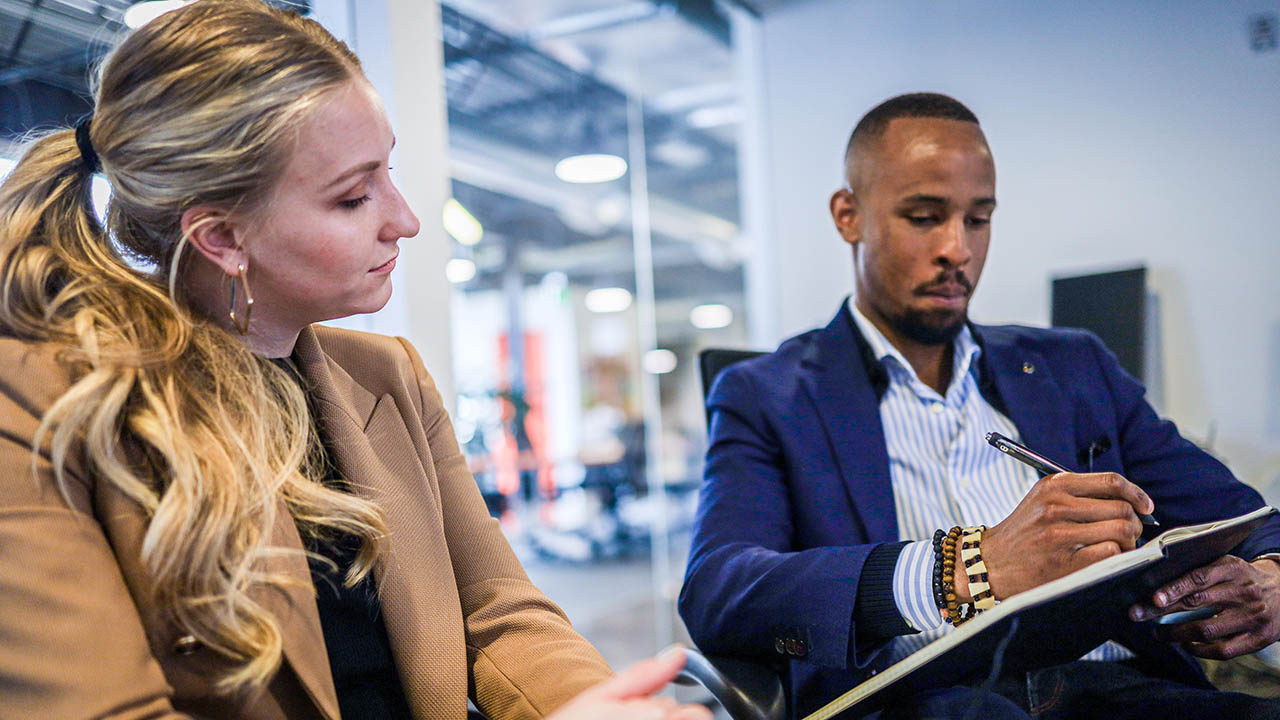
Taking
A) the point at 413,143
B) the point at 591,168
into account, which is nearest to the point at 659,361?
the point at 591,168

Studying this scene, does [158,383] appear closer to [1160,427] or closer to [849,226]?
[849,226]

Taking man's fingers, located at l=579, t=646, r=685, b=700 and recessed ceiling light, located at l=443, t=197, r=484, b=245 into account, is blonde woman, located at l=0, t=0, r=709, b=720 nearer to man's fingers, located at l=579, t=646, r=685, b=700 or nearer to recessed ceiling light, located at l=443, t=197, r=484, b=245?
man's fingers, located at l=579, t=646, r=685, b=700

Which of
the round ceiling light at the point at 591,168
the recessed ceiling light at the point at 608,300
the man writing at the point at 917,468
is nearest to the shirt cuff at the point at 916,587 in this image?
the man writing at the point at 917,468

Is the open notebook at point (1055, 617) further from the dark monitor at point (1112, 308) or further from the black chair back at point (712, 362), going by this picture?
the dark monitor at point (1112, 308)

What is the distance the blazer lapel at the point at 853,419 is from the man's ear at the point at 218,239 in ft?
3.24

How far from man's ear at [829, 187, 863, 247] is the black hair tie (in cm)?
124

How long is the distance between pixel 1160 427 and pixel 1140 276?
138cm

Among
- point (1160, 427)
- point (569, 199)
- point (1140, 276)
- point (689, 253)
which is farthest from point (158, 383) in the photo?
point (569, 199)

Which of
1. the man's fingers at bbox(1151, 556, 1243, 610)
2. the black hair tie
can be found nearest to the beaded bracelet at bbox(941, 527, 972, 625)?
the man's fingers at bbox(1151, 556, 1243, 610)

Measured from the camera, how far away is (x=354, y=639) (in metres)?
1.18

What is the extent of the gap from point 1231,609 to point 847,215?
0.93 meters

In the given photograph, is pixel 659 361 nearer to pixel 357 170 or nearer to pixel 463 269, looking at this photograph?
pixel 463 269

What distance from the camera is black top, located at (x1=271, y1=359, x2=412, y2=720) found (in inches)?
45.4

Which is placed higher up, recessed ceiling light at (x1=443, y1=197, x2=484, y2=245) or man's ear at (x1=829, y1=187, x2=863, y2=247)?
recessed ceiling light at (x1=443, y1=197, x2=484, y2=245)
